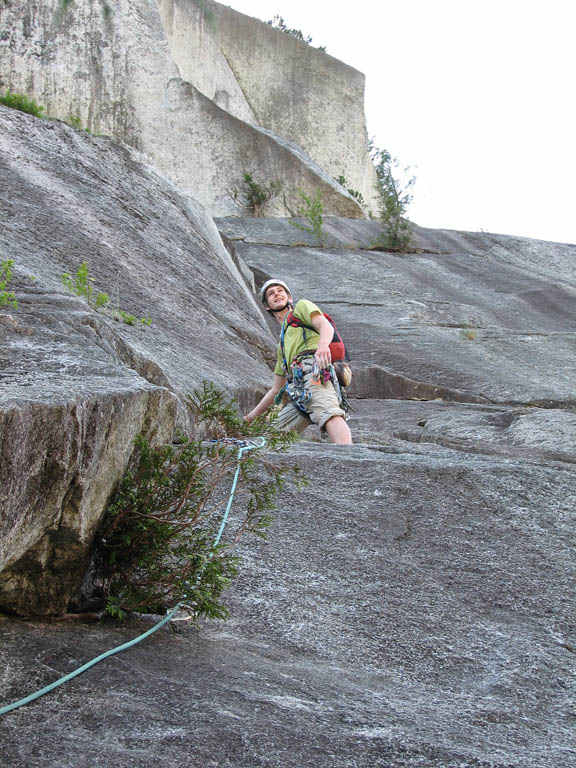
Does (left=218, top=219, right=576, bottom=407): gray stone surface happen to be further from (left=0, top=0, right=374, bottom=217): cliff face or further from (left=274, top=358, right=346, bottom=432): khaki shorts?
(left=274, top=358, right=346, bottom=432): khaki shorts

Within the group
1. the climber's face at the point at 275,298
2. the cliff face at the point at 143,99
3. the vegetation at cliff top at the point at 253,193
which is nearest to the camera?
the climber's face at the point at 275,298

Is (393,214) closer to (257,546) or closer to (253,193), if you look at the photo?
(253,193)

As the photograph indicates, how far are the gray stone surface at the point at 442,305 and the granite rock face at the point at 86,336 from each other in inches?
82.1

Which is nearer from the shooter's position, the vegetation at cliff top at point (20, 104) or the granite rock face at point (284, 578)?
the granite rock face at point (284, 578)

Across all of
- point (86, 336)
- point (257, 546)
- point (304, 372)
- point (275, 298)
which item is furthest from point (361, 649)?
point (275, 298)

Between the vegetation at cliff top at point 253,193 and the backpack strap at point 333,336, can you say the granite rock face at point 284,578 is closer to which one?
the backpack strap at point 333,336

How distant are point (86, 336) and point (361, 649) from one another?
1907mm

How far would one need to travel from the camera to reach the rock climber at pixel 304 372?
5637mm

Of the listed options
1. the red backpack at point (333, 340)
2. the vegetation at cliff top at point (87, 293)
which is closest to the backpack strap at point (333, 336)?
the red backpack at point (333, 340)

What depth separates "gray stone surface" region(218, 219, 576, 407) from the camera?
9.86 m

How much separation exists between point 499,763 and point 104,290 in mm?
5510

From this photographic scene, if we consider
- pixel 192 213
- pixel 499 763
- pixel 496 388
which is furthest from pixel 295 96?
pixel 499 763

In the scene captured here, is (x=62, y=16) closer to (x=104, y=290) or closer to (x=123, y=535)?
(x=104, y=290)

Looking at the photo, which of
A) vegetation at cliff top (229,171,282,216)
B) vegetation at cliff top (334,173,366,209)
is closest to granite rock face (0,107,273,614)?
vegetation at cliff top (229,171,282,216)
